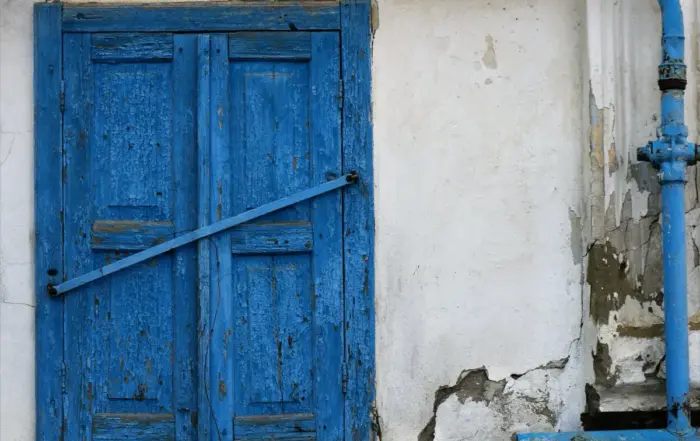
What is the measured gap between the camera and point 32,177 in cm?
298

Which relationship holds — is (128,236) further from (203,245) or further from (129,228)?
(203,245)

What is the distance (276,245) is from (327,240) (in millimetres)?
195

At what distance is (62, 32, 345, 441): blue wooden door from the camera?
9.73 ft

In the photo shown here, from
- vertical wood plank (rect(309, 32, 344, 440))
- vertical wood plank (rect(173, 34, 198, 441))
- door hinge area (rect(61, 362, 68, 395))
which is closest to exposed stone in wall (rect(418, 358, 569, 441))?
vertical wood plank (rect(309, 32, 344, 440))

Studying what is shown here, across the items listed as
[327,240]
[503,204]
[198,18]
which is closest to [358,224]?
[327,240]

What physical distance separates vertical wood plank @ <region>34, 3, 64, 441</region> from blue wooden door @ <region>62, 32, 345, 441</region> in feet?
0.11

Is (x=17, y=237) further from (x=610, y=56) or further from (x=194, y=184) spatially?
(x=610, y=56)

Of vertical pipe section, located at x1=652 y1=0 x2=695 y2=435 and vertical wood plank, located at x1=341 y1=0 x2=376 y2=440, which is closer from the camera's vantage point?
vertical pipe section, located at x1=652 y1=0 x2=695 y2=435

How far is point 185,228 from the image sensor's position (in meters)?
2.98

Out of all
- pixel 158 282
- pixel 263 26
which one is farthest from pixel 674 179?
pixel 158 282

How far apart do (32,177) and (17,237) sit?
0.24 m

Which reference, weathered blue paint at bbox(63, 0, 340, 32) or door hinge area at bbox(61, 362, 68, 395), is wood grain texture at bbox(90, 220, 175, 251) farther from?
weathered blue paint at bbox(63, 0, 340, 32)

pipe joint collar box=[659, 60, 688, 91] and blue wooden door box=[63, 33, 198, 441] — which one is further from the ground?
pipe joint collar box=[659, 60, 688, 91]

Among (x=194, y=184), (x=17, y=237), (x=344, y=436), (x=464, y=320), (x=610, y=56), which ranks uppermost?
(x=610, y=56)
